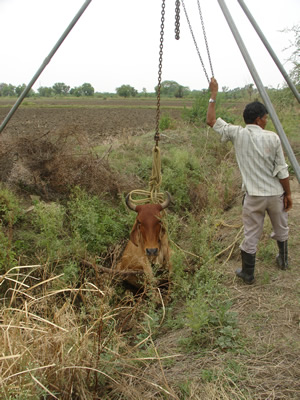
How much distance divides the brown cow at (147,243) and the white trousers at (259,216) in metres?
1.31

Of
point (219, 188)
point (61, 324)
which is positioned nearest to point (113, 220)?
point (219, 188)

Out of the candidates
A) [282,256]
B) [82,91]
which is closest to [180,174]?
[282,256]

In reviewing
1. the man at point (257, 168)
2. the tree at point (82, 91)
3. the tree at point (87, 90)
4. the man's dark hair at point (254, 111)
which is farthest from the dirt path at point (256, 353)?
the tree at point (87, 90)

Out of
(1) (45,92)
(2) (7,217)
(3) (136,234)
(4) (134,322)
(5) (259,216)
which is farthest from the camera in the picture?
(1) (45,92)

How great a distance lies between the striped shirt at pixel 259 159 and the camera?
422cm

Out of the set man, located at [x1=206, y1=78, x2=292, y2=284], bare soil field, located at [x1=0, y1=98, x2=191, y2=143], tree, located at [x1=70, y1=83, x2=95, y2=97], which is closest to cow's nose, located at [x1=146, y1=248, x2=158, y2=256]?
man, located at [x1=206, y1=78, x2=292, y2=284]

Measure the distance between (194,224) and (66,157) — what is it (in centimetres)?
322

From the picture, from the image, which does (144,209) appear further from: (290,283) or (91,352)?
(91,352)

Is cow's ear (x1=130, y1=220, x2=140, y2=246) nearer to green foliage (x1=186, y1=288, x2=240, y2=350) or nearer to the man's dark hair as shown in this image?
green foliage (x1=186, y1=288, x2=240, y2=350)

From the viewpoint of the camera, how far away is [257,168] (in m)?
4.32

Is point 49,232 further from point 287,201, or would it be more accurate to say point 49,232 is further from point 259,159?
point 287,201

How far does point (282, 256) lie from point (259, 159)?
142 cm

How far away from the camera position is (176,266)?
4875 millimetres

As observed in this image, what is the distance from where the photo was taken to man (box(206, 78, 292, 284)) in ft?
13.9
